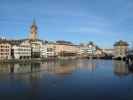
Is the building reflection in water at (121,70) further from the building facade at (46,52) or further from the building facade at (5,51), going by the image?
the building facade at (46,52)

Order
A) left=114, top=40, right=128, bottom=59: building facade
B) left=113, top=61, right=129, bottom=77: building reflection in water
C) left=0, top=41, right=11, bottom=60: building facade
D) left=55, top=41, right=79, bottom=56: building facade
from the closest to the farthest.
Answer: left=113, top=61, right=129, bottom=77: building reflection in water < left=0, top=41, right=11, bottom=60: building facade < left=55, top=41, right=79, bottom=56: building facade < left=114, top=40, right=128, bottom=59: building facade

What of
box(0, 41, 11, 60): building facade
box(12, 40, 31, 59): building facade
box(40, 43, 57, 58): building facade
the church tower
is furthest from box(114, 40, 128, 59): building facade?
box(0, 41, 11, 60): building facade

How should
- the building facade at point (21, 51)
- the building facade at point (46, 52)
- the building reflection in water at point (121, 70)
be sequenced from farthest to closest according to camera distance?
the building facade at point (46, 52) < the building facade at point (21, 51) < the building reflection in water at point (121, 70)

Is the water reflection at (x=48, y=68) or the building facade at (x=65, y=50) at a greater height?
the building facade at (x=65, y=50)

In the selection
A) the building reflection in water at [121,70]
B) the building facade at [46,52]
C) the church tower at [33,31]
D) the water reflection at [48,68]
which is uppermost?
the church tower at [33,31]

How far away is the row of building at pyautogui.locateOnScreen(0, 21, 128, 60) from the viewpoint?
267 ft

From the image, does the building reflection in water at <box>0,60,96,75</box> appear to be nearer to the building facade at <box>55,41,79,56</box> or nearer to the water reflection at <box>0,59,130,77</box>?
the water reflection at <box>0,59,130,77</box>

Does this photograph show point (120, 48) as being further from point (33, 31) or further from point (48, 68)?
point (48, 68)

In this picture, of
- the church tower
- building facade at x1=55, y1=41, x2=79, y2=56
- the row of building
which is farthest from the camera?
building facade at x1=55, y1=41, x2=79, y2=56

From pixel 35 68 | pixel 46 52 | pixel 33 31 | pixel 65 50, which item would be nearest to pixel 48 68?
pixel 35 68

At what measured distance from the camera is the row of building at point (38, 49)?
81394 mm

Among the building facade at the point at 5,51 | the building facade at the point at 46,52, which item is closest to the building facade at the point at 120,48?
the building facade at the point at 46,52

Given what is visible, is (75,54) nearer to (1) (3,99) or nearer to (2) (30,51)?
(2) (30,51)

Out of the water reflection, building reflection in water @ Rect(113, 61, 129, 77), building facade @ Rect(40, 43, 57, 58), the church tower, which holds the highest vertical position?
the church tower
